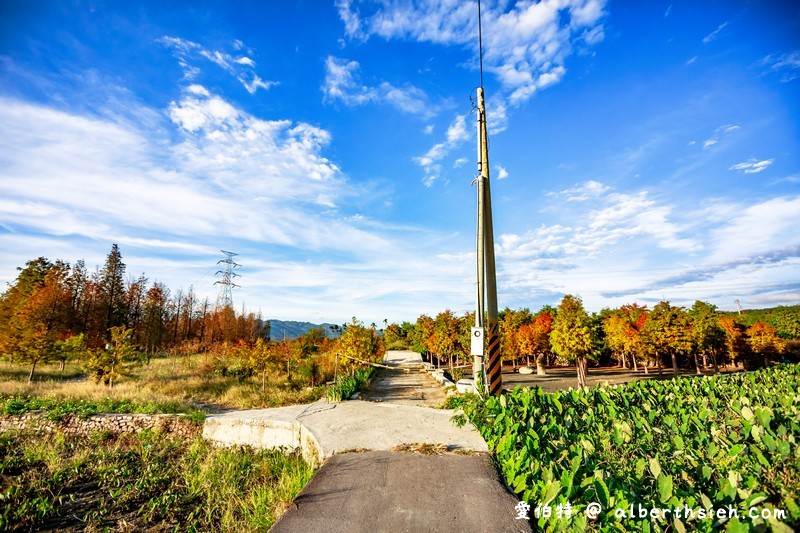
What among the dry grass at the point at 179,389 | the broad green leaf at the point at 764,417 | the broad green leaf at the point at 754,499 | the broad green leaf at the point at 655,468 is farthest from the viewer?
the dry grass at the point at 179,389

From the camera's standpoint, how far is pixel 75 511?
6172 millimetres

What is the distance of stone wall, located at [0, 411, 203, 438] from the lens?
10836 millimetres

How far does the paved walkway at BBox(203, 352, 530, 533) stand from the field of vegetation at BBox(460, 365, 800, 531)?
1.67 ft

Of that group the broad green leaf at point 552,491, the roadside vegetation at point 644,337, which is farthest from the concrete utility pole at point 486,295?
the roadside vegetation at point 644,337

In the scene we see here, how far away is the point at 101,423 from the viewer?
11258 mm

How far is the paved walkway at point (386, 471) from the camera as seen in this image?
4129mm

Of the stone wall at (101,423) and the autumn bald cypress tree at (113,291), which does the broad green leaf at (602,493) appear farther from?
the autumn bald cypress tree at (113,291)

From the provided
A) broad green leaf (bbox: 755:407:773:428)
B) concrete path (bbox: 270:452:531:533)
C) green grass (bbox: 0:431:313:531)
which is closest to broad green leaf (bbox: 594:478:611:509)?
concrete path (bbox: 270:452:531:533)

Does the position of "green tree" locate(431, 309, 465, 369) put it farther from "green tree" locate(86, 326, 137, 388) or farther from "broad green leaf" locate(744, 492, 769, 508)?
"broad green leaf" locate(744, 492, 769, 508)

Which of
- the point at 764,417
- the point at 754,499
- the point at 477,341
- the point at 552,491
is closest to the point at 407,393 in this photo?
the point at 477,341

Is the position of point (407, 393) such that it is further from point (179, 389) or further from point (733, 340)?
point (733, 340)

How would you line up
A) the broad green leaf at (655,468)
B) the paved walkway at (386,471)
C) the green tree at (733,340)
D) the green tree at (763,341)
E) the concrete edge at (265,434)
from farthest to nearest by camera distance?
the green tree at (733,340), the green tree at (763,341), the concrete edge at (265,434), the paved walkway at (386,471), the broad green leaf at (655,468)

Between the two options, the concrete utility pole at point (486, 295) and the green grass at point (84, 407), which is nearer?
the concrete utility pole at point (486, 295)

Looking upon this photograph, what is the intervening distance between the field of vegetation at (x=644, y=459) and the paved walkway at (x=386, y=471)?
1.67ft
